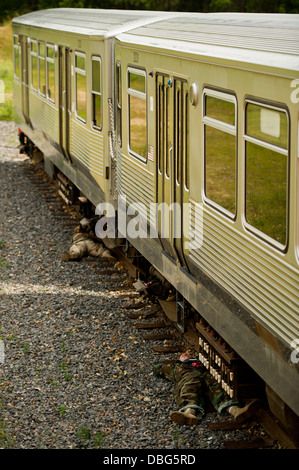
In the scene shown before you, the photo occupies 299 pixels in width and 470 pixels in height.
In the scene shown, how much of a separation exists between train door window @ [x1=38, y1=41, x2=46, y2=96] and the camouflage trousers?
8679 mm

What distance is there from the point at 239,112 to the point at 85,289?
16.6 feet

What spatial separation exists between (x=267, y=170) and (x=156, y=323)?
13.1 ft

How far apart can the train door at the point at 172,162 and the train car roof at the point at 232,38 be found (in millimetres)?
362

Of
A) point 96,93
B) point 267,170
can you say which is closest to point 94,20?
point 96,93

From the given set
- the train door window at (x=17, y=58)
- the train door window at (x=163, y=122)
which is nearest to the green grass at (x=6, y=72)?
the train door window at (x=17, y=58)

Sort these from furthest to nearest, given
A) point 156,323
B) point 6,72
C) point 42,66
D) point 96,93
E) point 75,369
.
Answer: point 6,72 → point 42,66 → point 96,93 → point 156,323 → point 75,369

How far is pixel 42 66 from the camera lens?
14742mm

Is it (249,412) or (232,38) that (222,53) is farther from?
(249,412)

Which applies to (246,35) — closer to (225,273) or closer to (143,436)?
(225,273)

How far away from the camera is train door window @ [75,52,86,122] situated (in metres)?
11.0

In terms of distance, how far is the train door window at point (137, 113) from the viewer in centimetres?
816

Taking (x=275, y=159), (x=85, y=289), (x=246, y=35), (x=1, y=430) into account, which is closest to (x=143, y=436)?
(x=1, y=430)

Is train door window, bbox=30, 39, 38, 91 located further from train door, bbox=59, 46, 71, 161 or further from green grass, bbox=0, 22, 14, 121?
green grass, bbox=0, 22, 14, 121

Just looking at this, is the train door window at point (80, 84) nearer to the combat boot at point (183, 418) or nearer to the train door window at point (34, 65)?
the train door window at point (34, 65)
